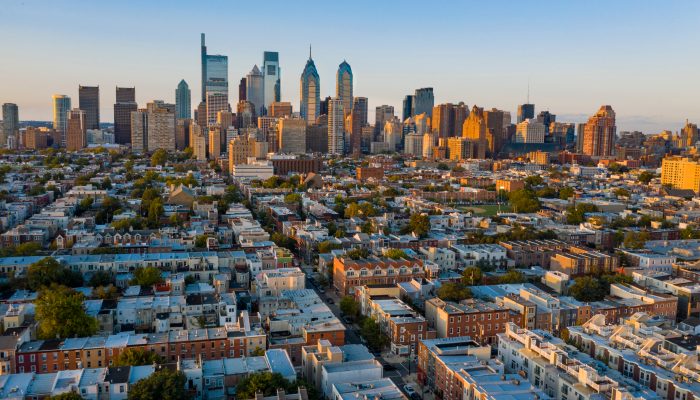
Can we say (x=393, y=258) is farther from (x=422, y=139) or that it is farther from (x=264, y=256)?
(x=422, y=139)

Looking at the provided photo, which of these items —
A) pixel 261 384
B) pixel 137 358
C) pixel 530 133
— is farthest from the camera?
pixel 530 133

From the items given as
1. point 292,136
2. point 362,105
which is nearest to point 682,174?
point 292,136

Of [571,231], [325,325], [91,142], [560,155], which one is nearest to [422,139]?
[560,155]

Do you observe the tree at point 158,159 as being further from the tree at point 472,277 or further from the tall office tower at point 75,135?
the tree at point 472,277

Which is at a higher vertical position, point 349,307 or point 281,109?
point 281,109

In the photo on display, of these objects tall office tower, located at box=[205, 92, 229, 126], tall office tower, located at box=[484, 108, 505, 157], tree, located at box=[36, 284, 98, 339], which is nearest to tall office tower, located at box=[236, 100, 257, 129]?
tall office tower, located at box=[205, 92, 229, 126]

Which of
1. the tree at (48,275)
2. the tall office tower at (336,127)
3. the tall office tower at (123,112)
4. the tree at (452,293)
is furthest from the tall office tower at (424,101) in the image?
the tree at (48,275)

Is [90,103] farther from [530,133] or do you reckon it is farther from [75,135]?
[530,133]
